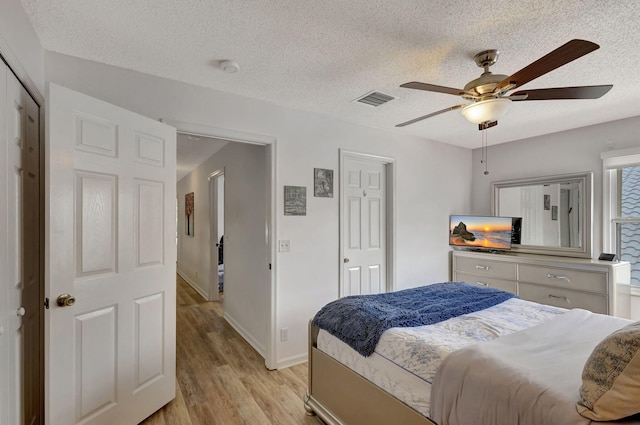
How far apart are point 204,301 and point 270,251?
2.81 meters

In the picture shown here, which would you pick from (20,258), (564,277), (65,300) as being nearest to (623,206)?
(564,277)

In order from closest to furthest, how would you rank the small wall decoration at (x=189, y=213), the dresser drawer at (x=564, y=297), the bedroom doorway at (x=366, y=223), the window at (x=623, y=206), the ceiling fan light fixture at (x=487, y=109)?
the ceiling fan light fixture at (x=487, y=109) < the dresser drawer at (x=564, y=297) < the window at (x=623, y=206) < the bedroom doorway at (x=366, y=223) < the small wall decoration at (x=189, y=213)

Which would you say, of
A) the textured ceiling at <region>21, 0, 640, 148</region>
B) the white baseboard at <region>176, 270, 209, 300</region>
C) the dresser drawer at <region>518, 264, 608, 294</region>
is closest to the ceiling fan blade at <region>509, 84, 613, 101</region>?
the textured ceiling at <region>21, 0, 640, 148</region>

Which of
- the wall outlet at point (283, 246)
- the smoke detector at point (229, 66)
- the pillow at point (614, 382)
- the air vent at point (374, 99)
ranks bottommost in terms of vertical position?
the pillow at point (614, 382)

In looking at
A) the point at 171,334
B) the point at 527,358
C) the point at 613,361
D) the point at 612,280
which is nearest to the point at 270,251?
the point at 171,334

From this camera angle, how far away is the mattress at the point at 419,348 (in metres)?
1.45

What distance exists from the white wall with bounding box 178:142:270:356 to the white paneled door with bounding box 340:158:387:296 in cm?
85

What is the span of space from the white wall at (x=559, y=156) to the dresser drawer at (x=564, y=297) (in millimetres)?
639

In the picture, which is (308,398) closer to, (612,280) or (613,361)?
(613,361)

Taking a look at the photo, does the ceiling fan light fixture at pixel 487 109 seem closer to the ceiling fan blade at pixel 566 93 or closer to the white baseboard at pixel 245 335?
the ceiling fan blade at pixel 566 93

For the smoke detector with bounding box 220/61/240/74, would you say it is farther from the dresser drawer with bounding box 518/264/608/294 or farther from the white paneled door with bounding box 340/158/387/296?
the dresser drawer with bounding box 518/264/608/294

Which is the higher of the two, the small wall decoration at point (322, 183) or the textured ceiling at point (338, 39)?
the textured ceiling at point (338, 39)

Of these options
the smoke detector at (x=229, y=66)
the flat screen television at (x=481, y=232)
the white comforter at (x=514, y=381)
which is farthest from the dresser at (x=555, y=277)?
the smoke detector at (x=229, y=66)

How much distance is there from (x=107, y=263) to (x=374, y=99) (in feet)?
7.74
